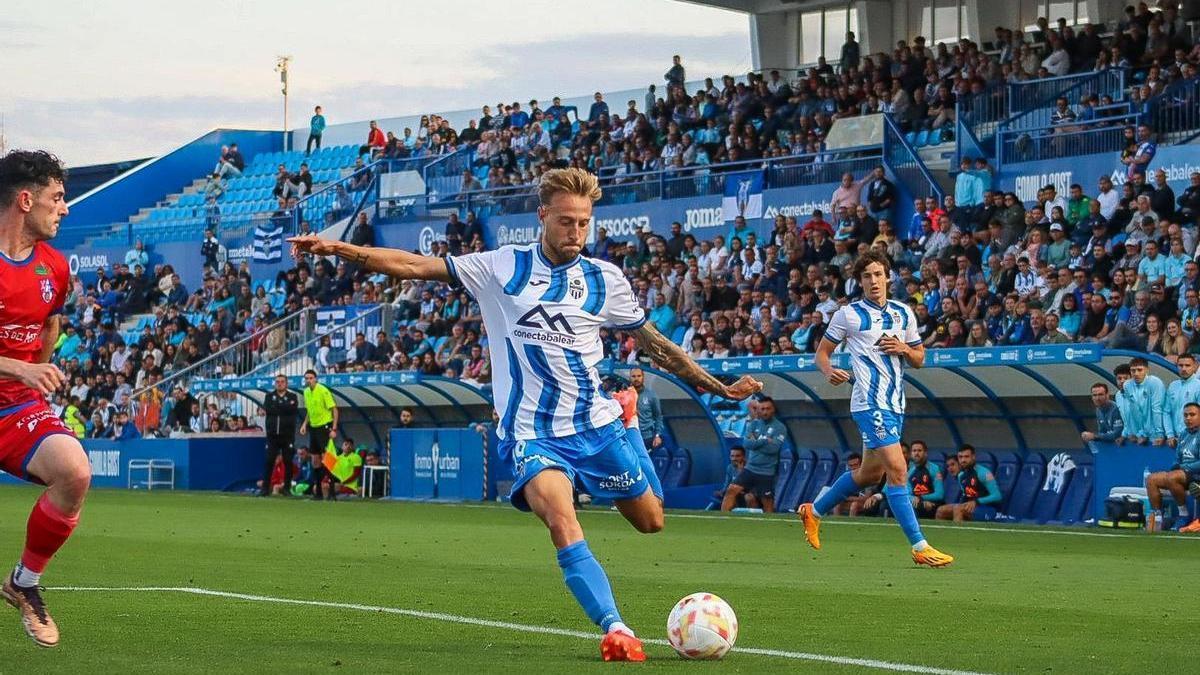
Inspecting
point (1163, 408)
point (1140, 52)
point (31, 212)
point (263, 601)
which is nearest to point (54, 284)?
point (31, 212)

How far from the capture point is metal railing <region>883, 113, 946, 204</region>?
27781 mm

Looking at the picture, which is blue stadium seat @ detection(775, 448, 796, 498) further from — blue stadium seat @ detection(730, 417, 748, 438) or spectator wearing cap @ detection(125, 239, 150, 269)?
spectator wearing cap @ detection(125, 239, 150, 269)

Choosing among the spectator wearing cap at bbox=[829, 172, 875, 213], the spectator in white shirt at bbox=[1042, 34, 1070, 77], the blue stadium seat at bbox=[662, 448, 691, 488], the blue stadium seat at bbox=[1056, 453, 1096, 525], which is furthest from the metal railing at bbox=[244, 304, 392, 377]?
the blue stadium seat at bbox=[1056, 453, 1096, 525]

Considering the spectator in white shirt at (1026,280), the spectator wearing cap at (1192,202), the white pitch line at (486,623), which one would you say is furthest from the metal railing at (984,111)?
the white pitch line at (486,623)

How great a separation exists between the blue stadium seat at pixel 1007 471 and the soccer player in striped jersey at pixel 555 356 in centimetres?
1473

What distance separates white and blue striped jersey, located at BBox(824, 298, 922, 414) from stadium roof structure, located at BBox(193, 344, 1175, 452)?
18.3 feet

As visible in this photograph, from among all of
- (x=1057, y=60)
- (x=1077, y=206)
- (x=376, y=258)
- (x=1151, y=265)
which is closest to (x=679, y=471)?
(x=1077, y=206)

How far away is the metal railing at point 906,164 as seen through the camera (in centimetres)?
2778

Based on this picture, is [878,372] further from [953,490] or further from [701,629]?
[953,490]

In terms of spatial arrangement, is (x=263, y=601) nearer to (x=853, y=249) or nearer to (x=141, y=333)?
(x=853, y=249)

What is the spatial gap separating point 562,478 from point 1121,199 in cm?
1738

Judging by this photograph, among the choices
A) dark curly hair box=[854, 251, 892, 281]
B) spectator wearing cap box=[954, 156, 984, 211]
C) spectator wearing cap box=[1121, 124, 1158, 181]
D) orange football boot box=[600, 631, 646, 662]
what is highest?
spectator wearing cap box=[1121, 124, 1158, 181]

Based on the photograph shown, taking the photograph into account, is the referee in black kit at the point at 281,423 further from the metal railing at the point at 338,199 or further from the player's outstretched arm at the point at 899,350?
the player's outstretched arm at the point at 899,350

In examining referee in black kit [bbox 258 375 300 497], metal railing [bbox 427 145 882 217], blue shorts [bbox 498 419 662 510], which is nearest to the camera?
blue shorts [bbox 498 419 662 510]
